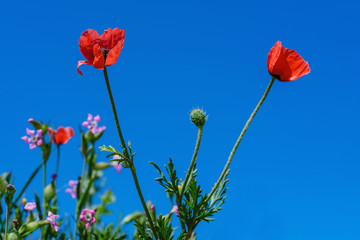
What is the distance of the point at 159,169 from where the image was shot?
6.61ft

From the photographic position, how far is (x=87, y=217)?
284cm

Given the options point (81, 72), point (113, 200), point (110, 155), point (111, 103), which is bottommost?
point (110, 155)

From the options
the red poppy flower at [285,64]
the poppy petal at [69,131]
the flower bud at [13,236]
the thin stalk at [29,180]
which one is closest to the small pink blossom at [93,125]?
the poppy petal at [69,131]

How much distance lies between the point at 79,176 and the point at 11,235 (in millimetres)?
1070

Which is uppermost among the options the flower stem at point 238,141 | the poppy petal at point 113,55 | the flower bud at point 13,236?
the poppy petal at point 113,55

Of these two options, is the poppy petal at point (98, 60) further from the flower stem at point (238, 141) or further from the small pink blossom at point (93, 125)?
the small pink blossom at point (93, 125)

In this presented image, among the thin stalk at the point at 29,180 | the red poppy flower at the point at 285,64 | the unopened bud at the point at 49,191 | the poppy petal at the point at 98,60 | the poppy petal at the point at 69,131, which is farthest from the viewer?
the poppy petal at the point at 69,131

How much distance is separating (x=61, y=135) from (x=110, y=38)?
144 cm

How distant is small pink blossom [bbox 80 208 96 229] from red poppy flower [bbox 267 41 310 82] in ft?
5.04

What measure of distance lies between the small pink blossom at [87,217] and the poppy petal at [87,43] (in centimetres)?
128

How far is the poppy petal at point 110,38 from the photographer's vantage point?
1905 mm

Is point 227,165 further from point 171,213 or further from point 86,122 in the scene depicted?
point 86,122

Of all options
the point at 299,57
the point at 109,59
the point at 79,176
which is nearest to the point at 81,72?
the point at 109,59

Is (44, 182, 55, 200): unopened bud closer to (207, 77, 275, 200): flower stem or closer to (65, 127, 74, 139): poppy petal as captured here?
(65, 127, 74, 139): poppy petal
